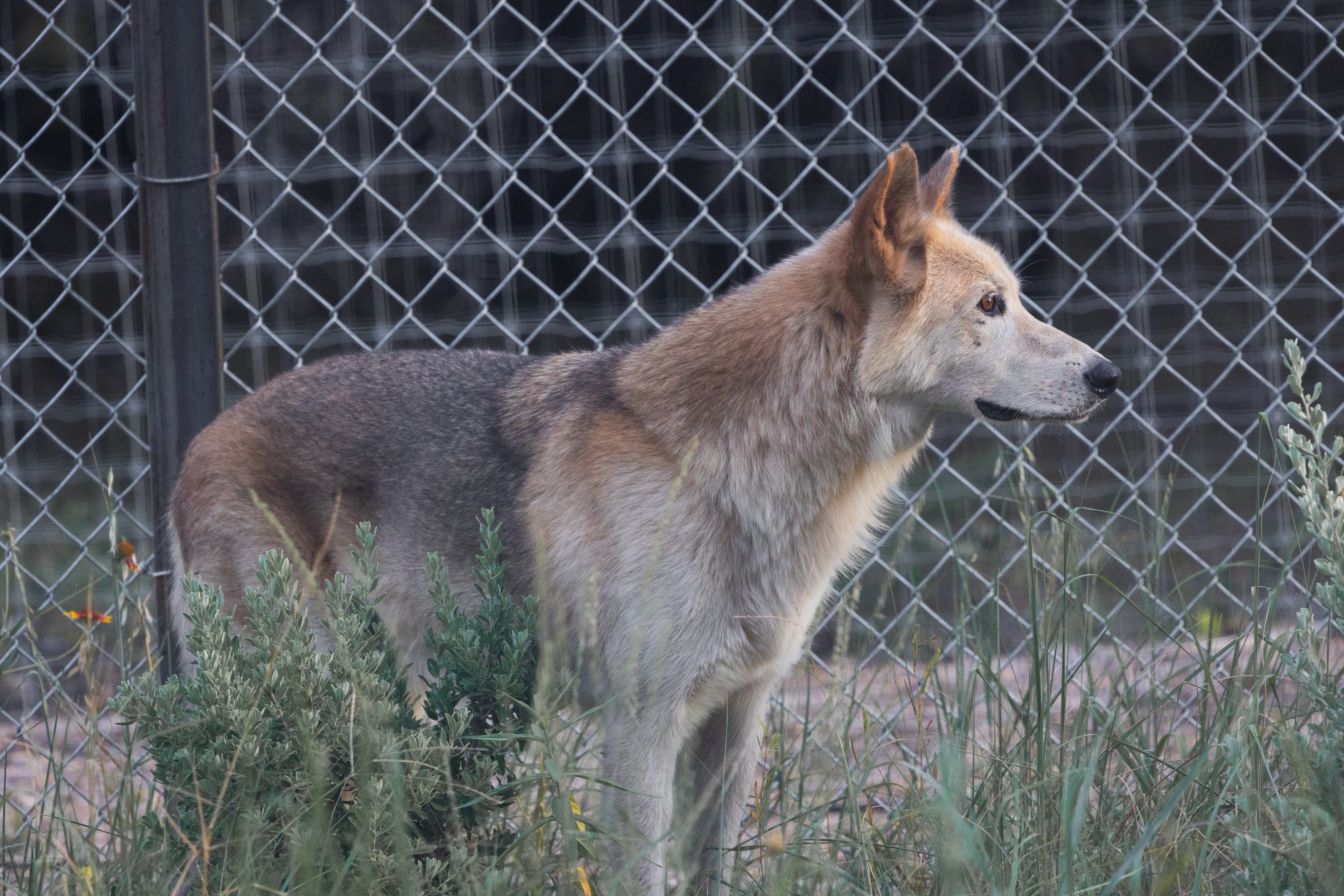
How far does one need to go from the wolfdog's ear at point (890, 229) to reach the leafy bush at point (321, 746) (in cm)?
100

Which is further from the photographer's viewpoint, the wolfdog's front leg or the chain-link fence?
the chain-link fence

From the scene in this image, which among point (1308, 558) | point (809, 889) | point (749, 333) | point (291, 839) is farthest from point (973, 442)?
point (291, 839)

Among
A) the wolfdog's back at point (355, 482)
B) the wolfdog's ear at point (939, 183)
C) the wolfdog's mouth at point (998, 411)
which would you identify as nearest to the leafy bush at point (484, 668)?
the wolfdog's back at point (355, 482)

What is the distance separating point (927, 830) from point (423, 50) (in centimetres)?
486

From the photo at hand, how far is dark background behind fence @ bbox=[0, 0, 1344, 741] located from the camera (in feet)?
15.6

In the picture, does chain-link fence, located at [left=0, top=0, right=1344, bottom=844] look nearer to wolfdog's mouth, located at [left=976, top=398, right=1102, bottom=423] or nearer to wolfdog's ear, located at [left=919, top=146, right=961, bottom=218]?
wolfdog's ear, located at [left=919, top=146, right=961, bottom=218]

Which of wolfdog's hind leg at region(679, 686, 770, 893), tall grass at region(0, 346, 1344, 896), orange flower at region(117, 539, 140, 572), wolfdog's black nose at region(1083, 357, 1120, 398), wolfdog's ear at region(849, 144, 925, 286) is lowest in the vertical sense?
wolfdog's hind leg at region(679, 686, 770, 893)

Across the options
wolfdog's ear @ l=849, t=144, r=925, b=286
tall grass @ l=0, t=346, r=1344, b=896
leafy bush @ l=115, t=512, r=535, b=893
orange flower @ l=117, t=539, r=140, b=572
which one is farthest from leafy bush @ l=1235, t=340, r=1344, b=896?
orange flower @ l=117, t=539, r=140, b=572

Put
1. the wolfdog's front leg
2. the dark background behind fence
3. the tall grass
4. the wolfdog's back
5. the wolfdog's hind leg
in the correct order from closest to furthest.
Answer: the tall grass < the wolfdog's front leg < the wolfdog's hind leg < the wolfdog's back < the dark background behind fence

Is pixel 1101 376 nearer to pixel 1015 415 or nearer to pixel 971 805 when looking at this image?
pixel 1015 415

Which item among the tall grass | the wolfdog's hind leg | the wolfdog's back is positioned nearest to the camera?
the tall grass

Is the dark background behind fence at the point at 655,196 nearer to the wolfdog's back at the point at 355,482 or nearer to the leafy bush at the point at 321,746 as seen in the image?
the wolfdog's back at the point at 355,482

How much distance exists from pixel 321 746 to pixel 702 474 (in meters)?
0.90

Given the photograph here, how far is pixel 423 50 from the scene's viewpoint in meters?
5.95
